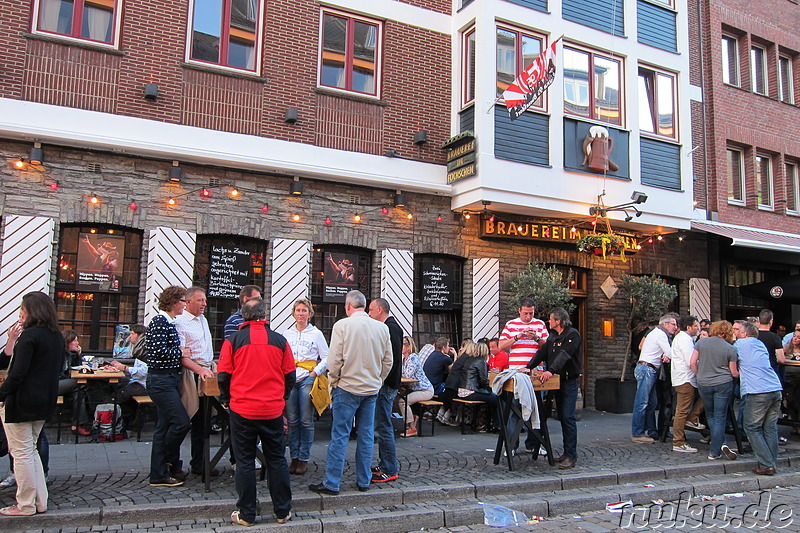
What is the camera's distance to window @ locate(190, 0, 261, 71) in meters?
10.6

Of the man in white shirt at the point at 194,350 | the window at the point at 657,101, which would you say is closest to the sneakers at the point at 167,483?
the man in white shirt at the point at 194,350

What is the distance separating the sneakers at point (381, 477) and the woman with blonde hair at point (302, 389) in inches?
30.2

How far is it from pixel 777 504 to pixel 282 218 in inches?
310

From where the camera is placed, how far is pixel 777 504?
702 cm

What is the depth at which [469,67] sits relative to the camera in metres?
12.4

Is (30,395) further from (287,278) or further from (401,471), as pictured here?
(287,278)

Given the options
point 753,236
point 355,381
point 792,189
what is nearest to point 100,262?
point 355,381

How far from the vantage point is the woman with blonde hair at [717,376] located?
864 cm

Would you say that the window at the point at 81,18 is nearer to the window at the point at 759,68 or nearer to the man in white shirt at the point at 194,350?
the man in white shirt at the point at 194,350

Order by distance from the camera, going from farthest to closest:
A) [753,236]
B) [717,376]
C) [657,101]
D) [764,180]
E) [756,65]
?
[756,65]
[764,180]
[753,236]
[657,101]
[717,376]

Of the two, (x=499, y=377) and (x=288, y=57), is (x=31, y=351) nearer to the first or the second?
(x=499, y=377)

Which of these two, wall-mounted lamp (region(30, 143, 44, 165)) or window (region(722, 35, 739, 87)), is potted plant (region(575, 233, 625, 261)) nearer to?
window (region(722, 35, 739, 87))

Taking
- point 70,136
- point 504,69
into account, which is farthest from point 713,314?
point 70,136

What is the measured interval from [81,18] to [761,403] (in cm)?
1085
